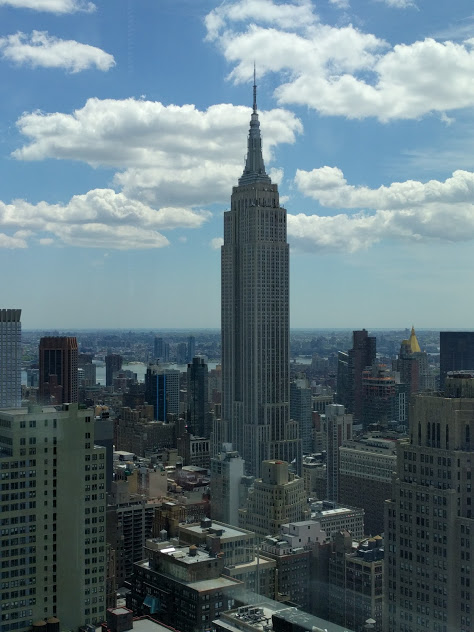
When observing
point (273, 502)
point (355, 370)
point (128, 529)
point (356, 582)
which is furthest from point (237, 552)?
point (355, 370)

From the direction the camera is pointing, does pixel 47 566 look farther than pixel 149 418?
No

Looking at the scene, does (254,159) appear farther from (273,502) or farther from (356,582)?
(356,582)

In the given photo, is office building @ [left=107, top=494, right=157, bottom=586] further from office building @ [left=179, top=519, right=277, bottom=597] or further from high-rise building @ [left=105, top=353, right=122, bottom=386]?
high-rise building @ [left=105, top=353, right=122, bottom=386]

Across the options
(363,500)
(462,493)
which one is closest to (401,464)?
(462,493)

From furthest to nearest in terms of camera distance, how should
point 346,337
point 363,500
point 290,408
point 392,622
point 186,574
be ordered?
point 290,408 < point 363,500 < point 346,337 < point 186,574 < point 392,622

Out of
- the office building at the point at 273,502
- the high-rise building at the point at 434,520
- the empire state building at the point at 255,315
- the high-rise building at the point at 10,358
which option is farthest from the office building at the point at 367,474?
the high-rise building at the point at 10,358

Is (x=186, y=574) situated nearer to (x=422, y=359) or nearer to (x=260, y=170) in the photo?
(x=422, y=359)
